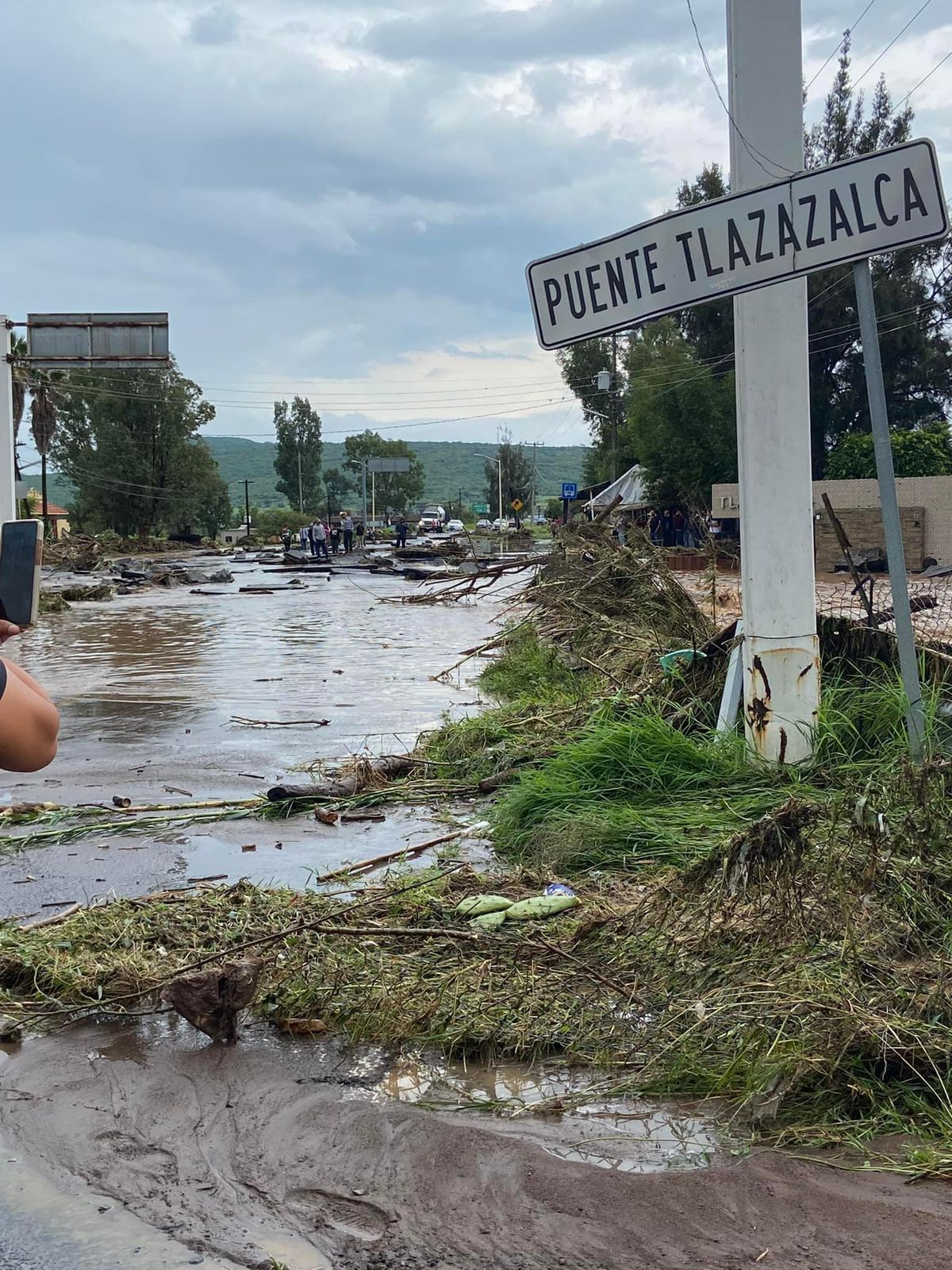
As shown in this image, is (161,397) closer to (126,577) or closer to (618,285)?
(126,577)

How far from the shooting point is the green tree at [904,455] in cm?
3550

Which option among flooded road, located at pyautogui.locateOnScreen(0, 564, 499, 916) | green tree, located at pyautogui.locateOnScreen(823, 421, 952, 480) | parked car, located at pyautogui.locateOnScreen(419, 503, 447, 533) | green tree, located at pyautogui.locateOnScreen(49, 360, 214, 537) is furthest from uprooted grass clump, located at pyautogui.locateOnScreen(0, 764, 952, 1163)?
green tree, located at pyautogui.locateOnScreen(49, 360, 214, 537)

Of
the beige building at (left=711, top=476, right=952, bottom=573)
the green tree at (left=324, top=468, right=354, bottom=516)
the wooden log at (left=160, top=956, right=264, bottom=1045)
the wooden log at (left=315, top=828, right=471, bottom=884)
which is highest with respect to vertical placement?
the green tree at (left=324, top=468, right=354, bottom=516)

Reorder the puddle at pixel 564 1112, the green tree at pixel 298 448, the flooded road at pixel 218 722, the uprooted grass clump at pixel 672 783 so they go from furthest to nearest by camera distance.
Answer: the green tree at pixel 298 448
the flooded road at pixel 218 722
the uprooted grass clump at pixel 672 783
the puddle at pixel 564 1112

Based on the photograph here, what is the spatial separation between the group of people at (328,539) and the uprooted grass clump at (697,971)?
4366 centimetres

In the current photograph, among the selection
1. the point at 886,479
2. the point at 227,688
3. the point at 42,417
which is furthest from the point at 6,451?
the point at 42,417

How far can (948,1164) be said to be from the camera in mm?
2662

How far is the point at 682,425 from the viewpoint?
147ft

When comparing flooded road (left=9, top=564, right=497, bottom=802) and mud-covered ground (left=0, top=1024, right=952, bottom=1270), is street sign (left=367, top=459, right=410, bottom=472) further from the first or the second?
mud-covered ground (left=0, top=1024, right=952, bottom=1270)

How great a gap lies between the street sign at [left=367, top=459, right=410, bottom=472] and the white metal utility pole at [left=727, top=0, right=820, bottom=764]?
70396 mm

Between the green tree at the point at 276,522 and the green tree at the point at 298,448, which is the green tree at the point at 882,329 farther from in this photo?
the green tree at the point at 298,448

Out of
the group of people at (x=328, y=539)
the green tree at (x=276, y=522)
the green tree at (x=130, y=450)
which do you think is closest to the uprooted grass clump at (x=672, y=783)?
the group of people at (x=328, y=539)

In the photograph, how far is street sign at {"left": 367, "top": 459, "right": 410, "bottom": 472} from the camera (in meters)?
75.7

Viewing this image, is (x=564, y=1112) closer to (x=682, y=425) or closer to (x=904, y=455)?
(x=904, y=455)
